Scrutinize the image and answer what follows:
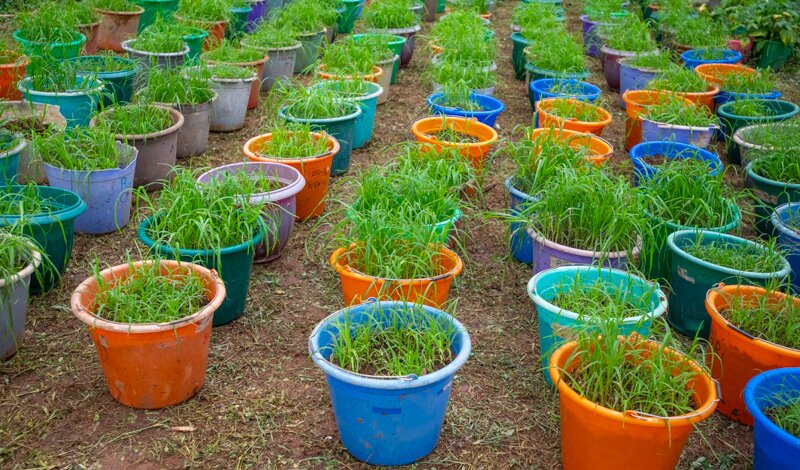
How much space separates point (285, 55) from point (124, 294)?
358cm

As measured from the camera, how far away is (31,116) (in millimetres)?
4199

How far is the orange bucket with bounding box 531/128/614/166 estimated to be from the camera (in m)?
4.07

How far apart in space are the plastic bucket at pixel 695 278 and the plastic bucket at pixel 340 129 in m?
2.02

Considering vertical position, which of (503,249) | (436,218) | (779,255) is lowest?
(503,249)

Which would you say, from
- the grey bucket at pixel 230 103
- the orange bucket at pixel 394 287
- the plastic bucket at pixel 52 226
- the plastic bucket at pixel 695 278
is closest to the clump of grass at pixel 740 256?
the plastic bucket at pixel 695 278

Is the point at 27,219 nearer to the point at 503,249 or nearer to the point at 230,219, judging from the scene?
the point at 230,219

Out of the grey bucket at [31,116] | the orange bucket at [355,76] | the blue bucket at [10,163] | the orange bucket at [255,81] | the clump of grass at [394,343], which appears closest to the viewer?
the clump of grass at [394,343]

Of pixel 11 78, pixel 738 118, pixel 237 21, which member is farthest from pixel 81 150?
pixel 738 118

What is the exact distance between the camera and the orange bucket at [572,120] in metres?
4.70

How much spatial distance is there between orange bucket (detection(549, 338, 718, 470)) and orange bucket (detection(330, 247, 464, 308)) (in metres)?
0.68

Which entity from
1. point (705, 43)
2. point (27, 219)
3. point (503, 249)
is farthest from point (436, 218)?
point (705, 43)

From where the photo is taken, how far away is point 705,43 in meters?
6.93

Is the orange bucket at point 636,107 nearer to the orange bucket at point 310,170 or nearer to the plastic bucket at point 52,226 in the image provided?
the orange bucket at point 310,170

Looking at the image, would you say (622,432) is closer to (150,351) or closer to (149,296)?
(150,351)
